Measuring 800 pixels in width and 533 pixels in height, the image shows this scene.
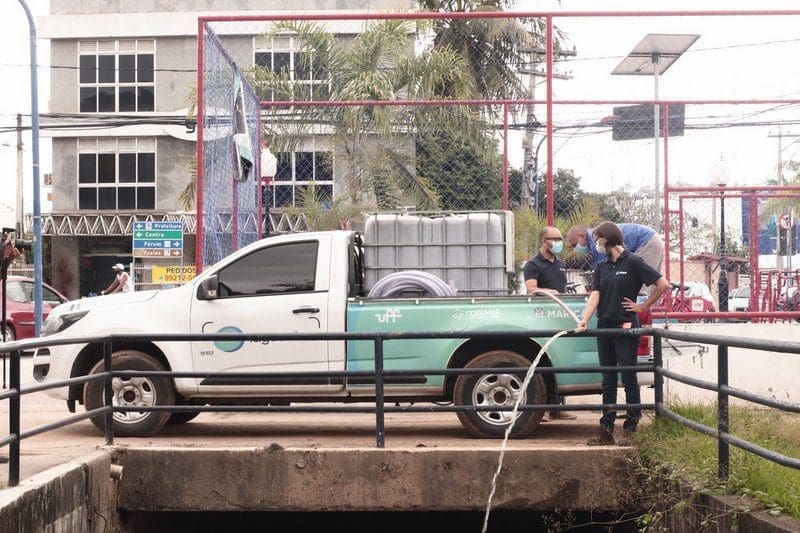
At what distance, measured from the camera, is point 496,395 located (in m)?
9.15

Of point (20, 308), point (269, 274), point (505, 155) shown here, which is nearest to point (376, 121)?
point (505, 155)

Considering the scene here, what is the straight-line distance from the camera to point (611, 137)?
11.5m

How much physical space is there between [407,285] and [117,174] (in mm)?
33743

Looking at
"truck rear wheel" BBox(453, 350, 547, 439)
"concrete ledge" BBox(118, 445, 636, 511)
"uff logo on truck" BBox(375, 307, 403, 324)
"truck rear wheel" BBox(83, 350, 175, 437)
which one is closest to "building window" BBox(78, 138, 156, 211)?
"truck rear wheel" BBox(83, 350, 175, 437)

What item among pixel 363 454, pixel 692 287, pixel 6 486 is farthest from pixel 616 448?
pixel 692 287

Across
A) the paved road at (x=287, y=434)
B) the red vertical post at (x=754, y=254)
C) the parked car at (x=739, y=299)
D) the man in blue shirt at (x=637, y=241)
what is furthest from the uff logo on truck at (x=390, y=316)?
the red vertical post at (x=754, y=254)

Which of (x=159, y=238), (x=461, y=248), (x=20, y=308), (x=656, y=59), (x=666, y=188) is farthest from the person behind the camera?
(x=159, y=238)

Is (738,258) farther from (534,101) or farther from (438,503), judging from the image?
(438,503)

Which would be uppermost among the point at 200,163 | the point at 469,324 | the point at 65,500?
the point at 200,163

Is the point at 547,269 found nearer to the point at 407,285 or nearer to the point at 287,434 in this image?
the point at 407,285

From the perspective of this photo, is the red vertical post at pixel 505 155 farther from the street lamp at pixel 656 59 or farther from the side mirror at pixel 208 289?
the side mirror at pixel 208 289

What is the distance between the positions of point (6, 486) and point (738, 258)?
845cm

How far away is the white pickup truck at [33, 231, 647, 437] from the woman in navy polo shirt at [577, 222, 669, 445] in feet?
1.08

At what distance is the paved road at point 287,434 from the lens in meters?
8.45
